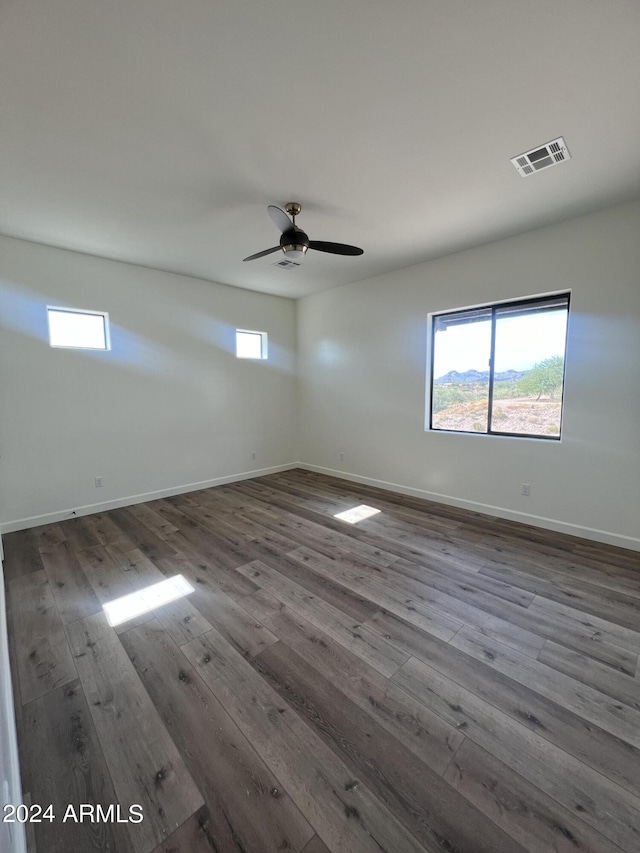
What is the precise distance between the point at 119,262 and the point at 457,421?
4.39m

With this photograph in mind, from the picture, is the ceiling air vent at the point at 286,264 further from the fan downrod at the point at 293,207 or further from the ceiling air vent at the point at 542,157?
the ceiling air vent at the point at 542,157

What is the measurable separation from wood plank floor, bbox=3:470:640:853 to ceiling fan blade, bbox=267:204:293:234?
2.60 metres

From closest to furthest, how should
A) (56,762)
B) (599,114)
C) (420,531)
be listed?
1. (56,762)
2. (599,114)
3. (420,531)

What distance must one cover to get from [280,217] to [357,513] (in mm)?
2949

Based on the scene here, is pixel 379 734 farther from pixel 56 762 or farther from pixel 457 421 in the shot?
pixel 457 421

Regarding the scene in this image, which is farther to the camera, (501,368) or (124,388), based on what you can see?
(124,388)

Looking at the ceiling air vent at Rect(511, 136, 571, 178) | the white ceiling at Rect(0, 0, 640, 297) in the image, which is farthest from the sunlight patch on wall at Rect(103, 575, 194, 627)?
the ceiling air vent at Rect(511, 136, 571, 178)

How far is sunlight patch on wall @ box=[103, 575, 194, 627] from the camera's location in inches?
85.3

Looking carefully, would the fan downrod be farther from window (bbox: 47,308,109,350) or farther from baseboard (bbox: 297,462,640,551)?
baseboard (bbox: 297,462,640,551)

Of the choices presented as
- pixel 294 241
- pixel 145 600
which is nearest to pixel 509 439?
pixel 294 241

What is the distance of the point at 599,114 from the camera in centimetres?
186

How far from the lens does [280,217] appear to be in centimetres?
236

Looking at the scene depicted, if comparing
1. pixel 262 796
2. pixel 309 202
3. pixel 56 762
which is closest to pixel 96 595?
pixel 56 762

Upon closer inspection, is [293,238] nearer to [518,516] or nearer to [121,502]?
[518,516]
